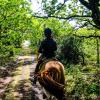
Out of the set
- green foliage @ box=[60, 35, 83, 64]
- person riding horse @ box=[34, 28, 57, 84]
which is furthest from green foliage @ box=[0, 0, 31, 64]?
person riding horse @ box=[34, 28, 57, 84]

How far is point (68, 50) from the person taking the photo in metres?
37.3

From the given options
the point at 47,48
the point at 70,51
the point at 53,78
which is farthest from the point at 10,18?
the point at 53,78

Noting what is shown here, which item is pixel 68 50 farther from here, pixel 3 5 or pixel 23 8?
pixel 3 5

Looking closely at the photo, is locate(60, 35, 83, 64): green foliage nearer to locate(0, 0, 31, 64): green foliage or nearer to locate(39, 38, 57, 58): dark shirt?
locate(0, 0, 31, 64): green foliage

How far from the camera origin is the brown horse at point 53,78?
11883 mm

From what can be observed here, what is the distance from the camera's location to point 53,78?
12.0 metres

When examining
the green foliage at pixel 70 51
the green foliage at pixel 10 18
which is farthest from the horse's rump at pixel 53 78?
the green foliage at pixel 70 51

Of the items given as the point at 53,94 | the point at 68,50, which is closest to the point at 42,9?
the point at 53,94

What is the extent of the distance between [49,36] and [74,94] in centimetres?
470

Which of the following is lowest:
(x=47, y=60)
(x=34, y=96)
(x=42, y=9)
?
(x=34, y=96)

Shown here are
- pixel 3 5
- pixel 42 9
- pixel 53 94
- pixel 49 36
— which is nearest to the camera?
pixel 53 94

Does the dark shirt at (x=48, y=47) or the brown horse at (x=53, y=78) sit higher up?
the dark shirt at (x=48, y=47)

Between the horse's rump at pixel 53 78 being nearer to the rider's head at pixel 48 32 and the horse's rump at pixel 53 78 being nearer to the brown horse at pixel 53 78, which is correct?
the brown horse at pixel 53 78

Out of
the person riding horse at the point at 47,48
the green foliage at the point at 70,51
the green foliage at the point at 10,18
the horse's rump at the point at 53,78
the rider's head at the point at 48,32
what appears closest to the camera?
the horse's rump at the point at 53,78
